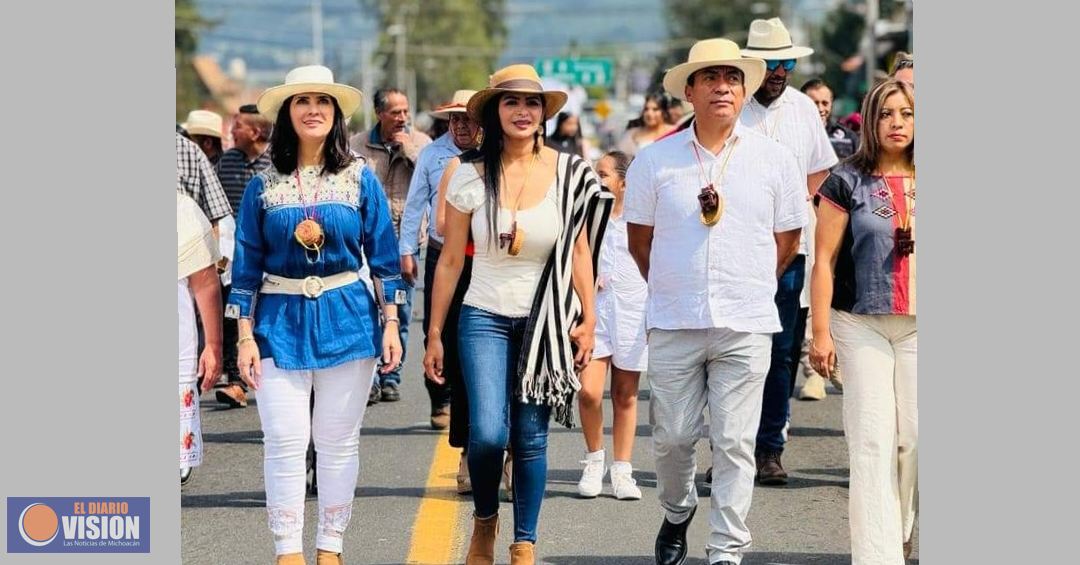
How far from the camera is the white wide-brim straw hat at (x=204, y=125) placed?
11727 millimetres

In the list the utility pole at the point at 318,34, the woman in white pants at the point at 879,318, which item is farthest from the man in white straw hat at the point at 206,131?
the utility pole at the point at 318,34

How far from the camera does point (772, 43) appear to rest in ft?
29.0

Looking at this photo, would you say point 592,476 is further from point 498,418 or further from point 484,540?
point 498,418

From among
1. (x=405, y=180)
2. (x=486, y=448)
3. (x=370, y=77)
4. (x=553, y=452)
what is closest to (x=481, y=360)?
(x=486, y=448)

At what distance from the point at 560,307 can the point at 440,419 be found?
12.5 feet

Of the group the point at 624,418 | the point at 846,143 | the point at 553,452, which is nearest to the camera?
the point at 624,418

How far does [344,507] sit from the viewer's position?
21.2 ft

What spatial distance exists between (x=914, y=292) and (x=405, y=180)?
16.7 ft

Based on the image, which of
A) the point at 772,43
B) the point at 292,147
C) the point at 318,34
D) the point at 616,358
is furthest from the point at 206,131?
the point at 318,34

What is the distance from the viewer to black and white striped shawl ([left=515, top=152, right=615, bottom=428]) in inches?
250

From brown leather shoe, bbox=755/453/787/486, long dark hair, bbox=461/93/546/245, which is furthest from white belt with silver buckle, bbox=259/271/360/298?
brown leather shoe, bbox=755/453/787/486

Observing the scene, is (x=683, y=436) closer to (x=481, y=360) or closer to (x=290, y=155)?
(x=481, y=360)

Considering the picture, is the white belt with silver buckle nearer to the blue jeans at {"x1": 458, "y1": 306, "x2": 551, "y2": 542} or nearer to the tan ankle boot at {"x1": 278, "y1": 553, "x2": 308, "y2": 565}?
the blue jeans at {"x1": 458, "y1": 306, "x2": 551, "y2": 542}

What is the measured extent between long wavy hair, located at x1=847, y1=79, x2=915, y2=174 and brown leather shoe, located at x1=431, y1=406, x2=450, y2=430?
4.13 m
